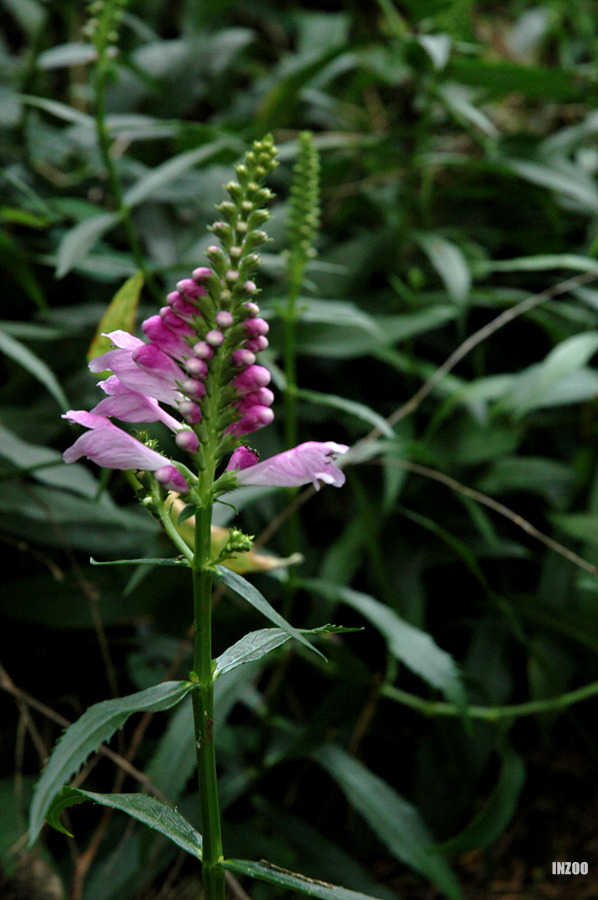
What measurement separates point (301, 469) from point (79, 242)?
0.92 m

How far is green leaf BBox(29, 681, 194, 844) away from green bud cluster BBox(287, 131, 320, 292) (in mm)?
786

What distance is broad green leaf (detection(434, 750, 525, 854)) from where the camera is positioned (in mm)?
1168

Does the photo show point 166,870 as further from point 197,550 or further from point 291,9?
point 291,9

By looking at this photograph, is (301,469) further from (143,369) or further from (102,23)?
Answer: (102,23)

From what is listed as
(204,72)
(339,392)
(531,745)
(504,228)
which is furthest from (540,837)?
(204,72)

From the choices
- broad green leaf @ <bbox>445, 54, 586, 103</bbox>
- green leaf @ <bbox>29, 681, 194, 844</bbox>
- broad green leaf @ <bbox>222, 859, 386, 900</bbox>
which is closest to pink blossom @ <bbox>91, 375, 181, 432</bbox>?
green leaf @ <bbox>29, 681, 194, 844</bbox>

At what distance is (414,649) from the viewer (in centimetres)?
122

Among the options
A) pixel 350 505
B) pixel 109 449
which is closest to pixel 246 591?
pixel 109 449

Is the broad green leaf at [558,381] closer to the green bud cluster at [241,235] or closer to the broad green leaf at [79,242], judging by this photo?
the broad green leaf at [79,242]

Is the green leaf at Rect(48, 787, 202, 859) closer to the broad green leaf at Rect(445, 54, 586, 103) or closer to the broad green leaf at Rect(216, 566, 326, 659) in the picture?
the broad green leaf at Rect(216, 566, 326, 659)

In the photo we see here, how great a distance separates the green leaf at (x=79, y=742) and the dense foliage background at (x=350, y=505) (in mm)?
498

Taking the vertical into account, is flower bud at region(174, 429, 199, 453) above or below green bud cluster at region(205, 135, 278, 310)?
below

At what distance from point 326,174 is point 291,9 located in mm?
1208

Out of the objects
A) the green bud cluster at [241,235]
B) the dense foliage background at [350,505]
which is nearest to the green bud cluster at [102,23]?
the dense foliage background at [350,505]
